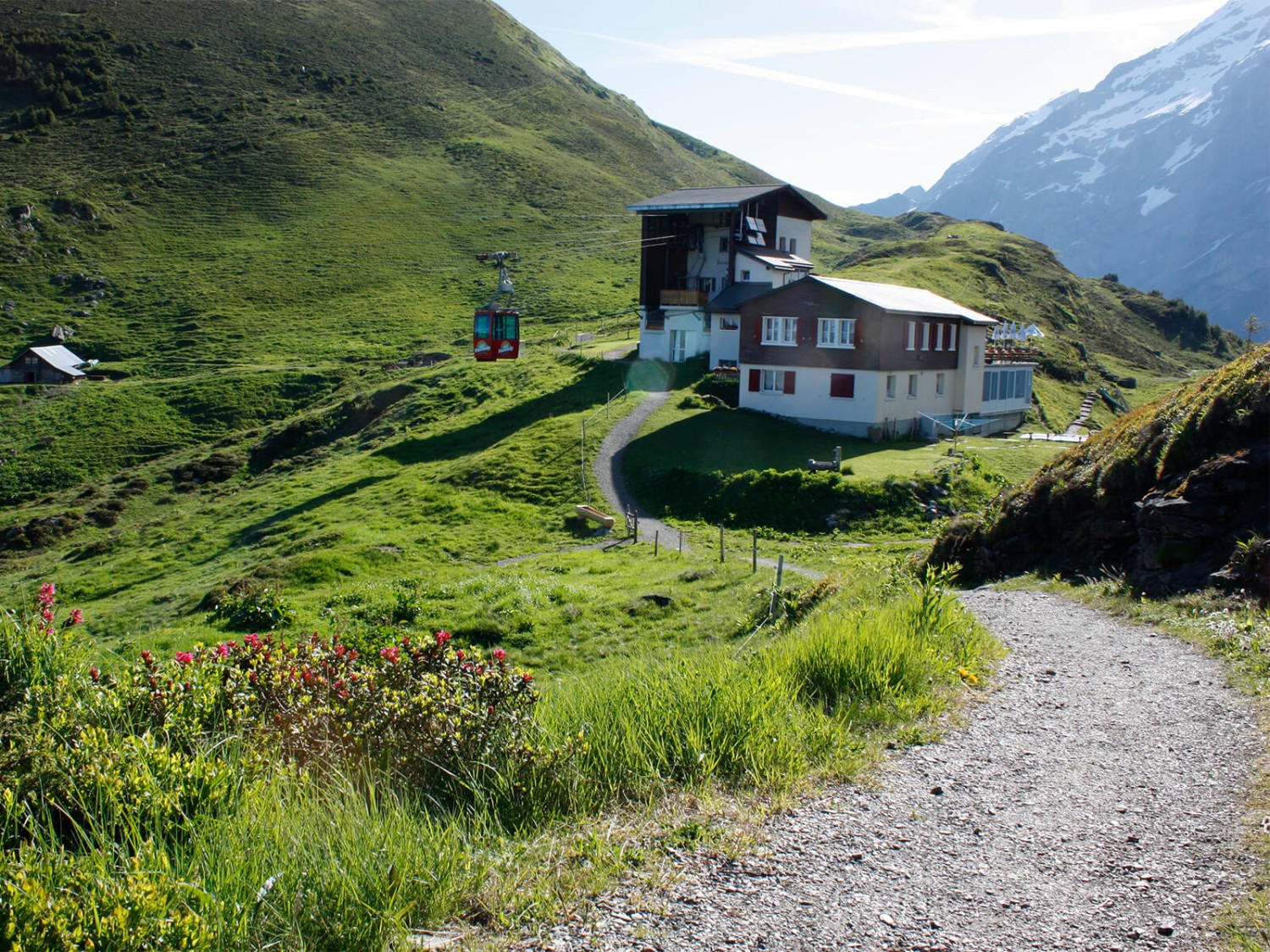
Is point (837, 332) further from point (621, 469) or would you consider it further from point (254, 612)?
point (254, 612)

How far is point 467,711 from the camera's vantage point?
741 cm

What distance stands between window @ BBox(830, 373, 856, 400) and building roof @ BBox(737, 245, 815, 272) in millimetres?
16307

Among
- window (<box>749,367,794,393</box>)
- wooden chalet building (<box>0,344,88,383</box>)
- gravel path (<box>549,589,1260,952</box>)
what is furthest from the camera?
wooden chalet building (<box>0,344,88,383</box>)

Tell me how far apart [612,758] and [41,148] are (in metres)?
137

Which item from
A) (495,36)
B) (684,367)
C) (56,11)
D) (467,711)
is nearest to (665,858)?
(467,711)

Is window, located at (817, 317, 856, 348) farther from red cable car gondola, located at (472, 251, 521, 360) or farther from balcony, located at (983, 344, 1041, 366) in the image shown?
red cable car gondola, located at (472, 251, 521, 360)

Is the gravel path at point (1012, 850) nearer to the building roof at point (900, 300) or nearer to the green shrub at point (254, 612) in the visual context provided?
the green shrub at point (254, 612)

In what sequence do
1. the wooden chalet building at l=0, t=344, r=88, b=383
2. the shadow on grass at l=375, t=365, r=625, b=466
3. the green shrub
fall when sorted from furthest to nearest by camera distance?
the wooden chalet building at l=0, t=344, r=88, b=383 → the shadow on grass at l=375, t=365, r=625, b=466 → the green shrub

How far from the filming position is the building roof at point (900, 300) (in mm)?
46594

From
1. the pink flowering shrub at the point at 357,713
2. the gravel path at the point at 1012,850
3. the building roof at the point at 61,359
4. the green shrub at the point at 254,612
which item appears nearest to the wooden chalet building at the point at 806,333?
the green shrub at the point at 254,612

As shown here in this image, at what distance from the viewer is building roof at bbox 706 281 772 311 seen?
57062 millimetres

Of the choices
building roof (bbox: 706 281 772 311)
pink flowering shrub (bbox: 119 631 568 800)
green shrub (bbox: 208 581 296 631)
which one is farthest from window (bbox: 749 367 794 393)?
pink flowering shrub (bbox: 119 631 568 800)

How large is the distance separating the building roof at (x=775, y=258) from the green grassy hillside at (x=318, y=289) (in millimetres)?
12344

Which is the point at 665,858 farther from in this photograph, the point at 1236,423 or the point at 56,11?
the point at 56,11
